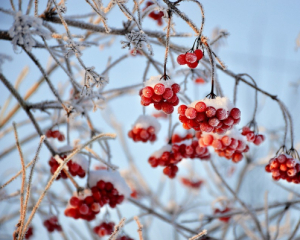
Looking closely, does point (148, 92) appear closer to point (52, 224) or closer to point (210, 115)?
point (210, 115)

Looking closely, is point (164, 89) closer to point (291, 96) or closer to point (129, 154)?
point (129, 154)

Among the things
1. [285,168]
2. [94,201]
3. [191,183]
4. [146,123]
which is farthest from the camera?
[191,183]

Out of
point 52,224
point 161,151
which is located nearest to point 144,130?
point 161,151

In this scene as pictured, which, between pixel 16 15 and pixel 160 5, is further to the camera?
pixel 160 5

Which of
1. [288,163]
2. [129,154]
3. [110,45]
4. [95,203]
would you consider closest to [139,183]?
[129,154]

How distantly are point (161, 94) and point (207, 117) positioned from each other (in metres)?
0.22

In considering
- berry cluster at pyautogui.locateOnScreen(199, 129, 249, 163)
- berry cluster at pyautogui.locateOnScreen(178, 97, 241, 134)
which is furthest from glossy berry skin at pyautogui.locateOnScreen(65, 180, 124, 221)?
berry cluster at pyautogui.locateOnScreen(178, 97, 241, 134)

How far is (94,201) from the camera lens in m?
1.64

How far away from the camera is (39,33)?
1068 millimetres

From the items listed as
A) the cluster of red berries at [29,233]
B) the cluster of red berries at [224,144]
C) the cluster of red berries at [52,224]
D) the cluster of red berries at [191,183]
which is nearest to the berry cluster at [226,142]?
the cluster of red berries at [224,144]

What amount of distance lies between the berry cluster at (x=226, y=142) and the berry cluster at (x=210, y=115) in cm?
27

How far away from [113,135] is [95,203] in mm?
671

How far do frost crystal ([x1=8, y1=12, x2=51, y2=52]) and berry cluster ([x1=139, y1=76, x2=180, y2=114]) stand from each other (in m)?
0.44

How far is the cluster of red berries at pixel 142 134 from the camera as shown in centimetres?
187
